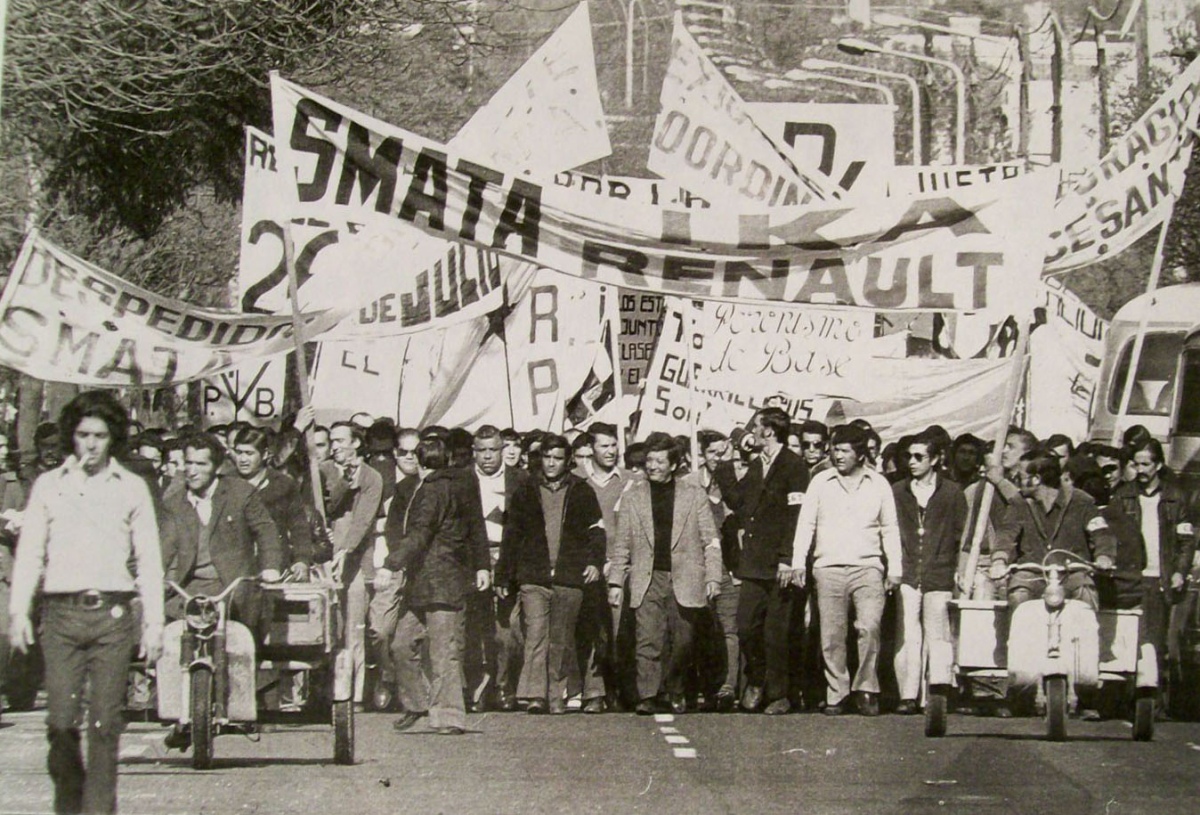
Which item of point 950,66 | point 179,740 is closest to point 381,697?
point 179,740

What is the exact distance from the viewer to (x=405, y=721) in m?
10.8

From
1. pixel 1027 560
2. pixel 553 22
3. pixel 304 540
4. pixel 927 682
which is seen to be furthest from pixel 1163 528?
pixel 553 22

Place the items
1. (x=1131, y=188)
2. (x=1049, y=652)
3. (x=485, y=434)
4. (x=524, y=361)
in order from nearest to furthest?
(x=1049, y=652) → (x=1131, y=188) → (x=485, y=434) → (x=524, y=361)

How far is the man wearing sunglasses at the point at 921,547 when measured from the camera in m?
11.6

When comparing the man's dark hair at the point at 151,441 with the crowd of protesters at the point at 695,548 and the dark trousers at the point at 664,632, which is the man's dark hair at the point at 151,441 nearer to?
the crowd of protesters at the point at 695,548

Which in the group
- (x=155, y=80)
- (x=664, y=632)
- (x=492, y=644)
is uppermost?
(x=155, y=80)

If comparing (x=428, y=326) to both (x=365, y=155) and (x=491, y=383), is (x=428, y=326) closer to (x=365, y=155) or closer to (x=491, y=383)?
(x=491, y=383)

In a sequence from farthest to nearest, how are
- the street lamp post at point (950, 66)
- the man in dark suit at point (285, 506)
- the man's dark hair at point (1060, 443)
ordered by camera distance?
1. the street lamp post at point (950, 66)
2. the man's dark hair at point (1060, 443)
3. the man in dark suit at point (285, 506)

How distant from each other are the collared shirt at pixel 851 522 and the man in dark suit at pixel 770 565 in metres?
0.28

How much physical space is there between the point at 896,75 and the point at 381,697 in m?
9.29

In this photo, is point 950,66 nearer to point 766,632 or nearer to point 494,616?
point 766,632

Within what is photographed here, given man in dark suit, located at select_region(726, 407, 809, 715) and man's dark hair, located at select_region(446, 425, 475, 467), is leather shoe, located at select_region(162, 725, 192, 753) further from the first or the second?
man in dark suit, located at select_region(726, 407, 809, 715)

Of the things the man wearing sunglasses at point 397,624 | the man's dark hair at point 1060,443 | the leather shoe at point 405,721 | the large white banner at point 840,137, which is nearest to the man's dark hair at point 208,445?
the man wearing sunglasses at point 397,624

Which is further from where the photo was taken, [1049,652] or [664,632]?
[664,632]
